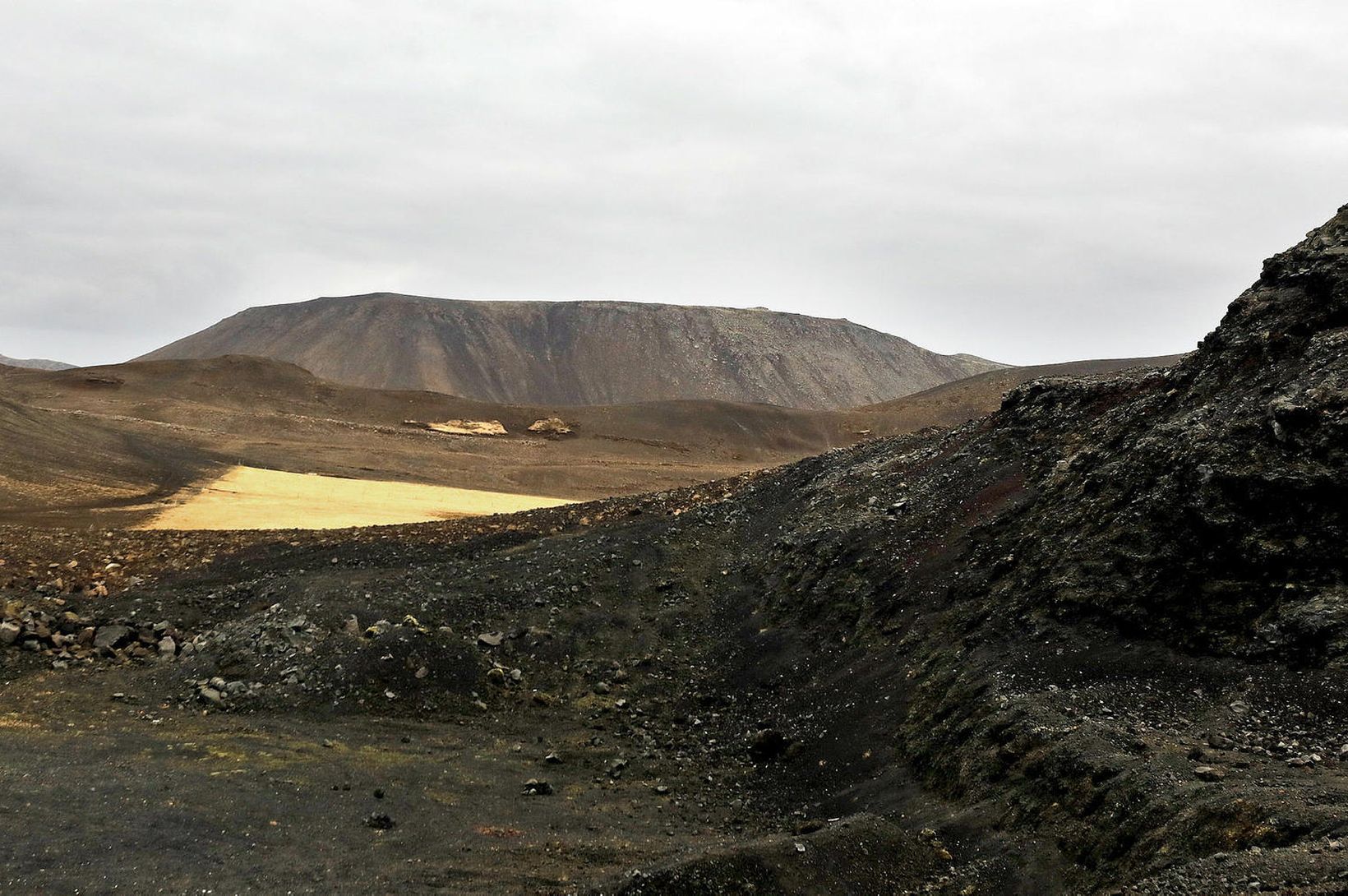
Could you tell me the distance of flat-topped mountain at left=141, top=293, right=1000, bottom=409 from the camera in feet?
440

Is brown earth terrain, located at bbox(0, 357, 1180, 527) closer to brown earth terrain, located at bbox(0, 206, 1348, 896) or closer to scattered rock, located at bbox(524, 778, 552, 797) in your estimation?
brown earth terrain, located at bbox(0, 206, 1348, 896)

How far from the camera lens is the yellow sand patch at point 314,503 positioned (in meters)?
29.8

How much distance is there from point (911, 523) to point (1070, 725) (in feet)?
25.2

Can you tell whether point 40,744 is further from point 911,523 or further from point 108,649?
point 911,523

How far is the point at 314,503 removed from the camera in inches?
1324

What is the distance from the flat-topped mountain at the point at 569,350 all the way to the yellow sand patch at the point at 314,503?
89361 millimetres

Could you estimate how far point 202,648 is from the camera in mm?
15547

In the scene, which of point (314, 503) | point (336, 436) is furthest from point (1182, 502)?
point (336, 436)

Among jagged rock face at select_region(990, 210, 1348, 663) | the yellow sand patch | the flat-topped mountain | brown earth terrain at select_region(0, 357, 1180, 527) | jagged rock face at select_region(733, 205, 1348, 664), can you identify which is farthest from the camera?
the flat-topped mountain

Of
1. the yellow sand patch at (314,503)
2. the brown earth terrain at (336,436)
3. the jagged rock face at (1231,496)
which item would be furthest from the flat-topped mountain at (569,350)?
the jagged rock face at (1231,496)

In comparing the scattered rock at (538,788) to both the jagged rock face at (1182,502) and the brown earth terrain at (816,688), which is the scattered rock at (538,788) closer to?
the brown earth terrain at (816,688)

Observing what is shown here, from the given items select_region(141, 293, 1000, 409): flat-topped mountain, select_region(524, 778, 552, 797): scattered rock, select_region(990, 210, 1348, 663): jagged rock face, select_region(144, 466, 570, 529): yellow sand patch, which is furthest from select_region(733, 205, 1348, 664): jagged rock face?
select_region(141, 293, 1000, 409): flat-topped mountain

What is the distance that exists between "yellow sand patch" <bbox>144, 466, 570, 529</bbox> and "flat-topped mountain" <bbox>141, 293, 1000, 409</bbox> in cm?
8936

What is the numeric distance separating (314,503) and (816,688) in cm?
2507
